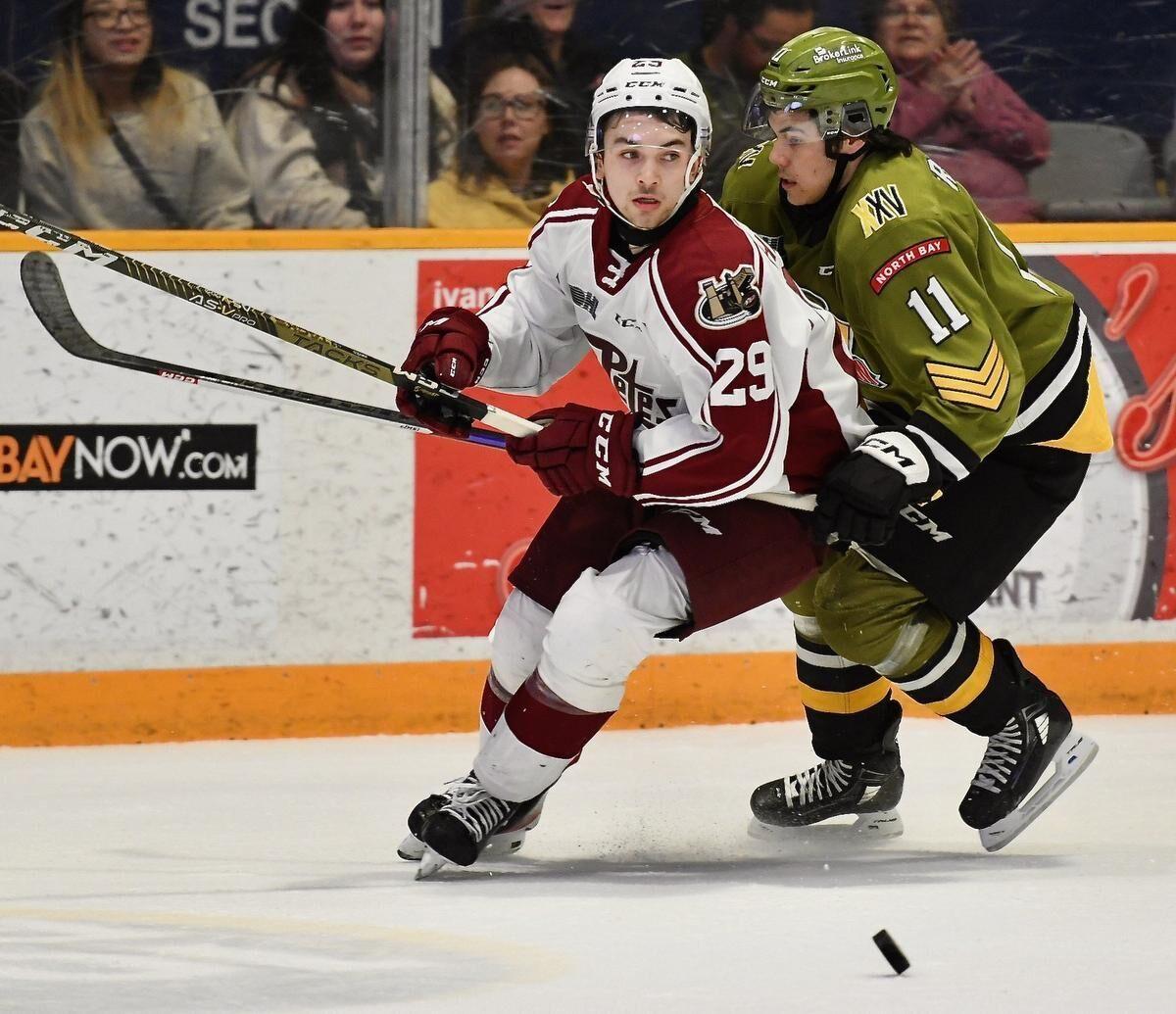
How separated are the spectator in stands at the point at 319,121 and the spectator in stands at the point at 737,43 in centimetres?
57

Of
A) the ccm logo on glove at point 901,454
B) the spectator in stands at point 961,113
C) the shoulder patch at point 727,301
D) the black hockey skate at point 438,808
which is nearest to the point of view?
the shoulder patch at point 727,301

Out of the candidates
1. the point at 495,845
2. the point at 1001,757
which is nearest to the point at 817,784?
the point at 1001,757

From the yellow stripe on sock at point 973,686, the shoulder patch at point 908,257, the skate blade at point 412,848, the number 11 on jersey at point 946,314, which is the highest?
the shoulder patch at point 908,257

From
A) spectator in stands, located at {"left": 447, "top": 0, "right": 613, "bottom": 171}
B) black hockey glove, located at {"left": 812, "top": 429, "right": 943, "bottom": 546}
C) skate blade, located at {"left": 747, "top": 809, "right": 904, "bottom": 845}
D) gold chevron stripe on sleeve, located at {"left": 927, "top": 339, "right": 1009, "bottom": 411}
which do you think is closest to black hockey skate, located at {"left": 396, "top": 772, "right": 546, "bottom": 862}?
skate blade, located at {"left": 747, "top": 809, "right": 904, "bottom": 845}

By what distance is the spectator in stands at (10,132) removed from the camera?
391 cm

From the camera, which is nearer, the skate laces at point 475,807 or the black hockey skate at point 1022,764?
the skate laces at point 475,807

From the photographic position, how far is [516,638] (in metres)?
2.98

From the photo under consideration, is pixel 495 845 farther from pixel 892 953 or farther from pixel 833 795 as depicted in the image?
pixel 892 953

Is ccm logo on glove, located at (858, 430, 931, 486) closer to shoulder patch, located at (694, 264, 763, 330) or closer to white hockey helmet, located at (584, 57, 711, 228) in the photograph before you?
shoulder patch, located at (694, 264, 763, 330)

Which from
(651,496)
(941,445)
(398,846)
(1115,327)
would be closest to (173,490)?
(398,846)

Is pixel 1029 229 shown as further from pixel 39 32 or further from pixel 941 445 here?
pixel 39 32

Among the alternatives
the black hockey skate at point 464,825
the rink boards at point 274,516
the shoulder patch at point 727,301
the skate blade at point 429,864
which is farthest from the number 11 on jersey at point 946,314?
the rink boards at point 274,516

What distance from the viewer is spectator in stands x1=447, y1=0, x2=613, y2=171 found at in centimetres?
405

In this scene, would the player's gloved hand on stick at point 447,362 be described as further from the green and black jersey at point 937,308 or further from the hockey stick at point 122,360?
the green and black jersey at point 937,308
